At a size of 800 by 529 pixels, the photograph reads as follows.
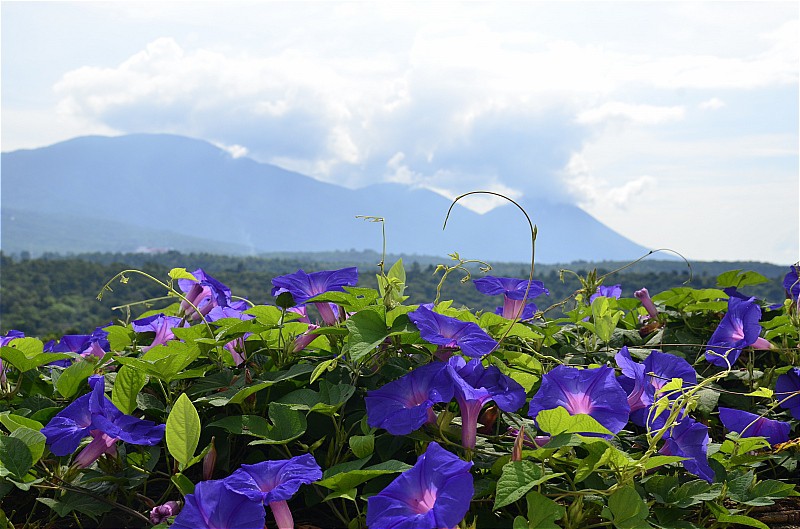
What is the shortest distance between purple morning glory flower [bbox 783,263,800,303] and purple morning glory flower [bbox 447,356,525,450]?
152 cm

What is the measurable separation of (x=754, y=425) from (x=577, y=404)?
2.77 ft

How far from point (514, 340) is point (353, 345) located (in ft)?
1.98

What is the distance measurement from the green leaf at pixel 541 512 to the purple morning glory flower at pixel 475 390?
194mm

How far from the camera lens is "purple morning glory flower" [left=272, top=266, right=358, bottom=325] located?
171cm

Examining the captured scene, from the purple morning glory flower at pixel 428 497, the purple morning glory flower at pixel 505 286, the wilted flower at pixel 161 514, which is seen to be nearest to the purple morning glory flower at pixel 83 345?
the wilted flower at pixel 161 514

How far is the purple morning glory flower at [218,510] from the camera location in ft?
3.84

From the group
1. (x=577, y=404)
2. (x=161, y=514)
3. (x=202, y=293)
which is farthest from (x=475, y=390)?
(x=202, y=293)

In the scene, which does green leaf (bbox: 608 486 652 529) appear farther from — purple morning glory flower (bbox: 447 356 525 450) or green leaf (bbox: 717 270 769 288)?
green leaf (bbox: 717 270 769 288)

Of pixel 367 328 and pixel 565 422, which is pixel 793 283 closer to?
pixel 565 422

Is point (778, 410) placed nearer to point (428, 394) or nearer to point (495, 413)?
point (495, 413)

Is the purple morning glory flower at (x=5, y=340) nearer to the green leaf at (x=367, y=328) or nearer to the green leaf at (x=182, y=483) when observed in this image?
the green leaf at (x=182, y=483)

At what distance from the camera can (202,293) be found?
2213mm

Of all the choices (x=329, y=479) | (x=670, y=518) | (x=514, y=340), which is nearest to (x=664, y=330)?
(x=514, y=340)

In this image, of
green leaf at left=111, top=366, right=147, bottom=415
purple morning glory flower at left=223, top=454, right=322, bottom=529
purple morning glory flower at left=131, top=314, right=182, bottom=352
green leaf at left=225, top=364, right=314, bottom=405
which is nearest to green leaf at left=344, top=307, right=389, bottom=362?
green leaf at left=225, top=364, right=314, bottom=405
